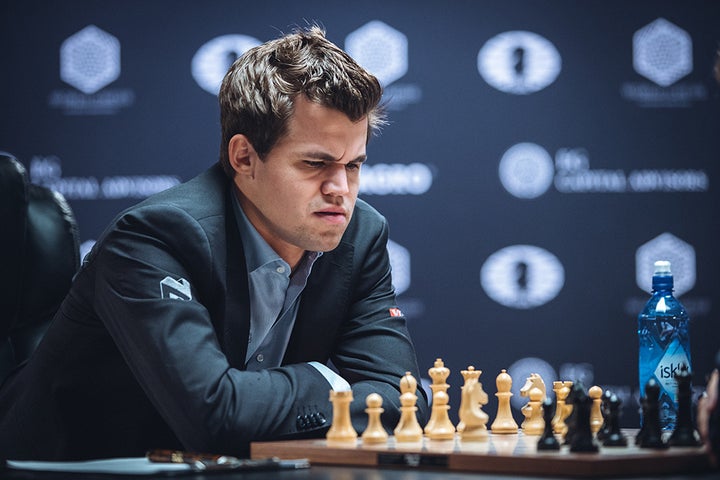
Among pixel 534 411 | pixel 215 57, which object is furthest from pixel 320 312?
pixel 215 57

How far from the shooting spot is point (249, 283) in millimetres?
1952

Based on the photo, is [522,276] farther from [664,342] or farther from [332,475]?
[332,475]

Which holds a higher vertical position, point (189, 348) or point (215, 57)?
point (215, 57)

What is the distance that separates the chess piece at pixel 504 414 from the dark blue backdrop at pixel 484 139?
2080 millimetres

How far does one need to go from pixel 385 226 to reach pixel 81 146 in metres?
1.99

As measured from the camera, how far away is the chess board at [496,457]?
3.75 feet

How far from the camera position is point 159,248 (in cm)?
179

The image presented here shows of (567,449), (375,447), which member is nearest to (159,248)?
(375,447)

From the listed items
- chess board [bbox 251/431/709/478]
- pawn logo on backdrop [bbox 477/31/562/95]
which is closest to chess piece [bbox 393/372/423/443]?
chess board [bbox 251/431/709/478]

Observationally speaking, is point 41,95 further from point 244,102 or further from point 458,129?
point 244,102

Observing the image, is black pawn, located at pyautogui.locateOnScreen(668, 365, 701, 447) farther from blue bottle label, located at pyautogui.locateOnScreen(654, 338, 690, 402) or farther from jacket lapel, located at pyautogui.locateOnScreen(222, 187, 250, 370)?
jacket lapel, located at pyautogui.locateOnScreen(222, 187, 250, 370)

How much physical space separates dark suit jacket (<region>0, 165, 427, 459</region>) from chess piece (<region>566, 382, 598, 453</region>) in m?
0.47

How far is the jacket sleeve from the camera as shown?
1.56m

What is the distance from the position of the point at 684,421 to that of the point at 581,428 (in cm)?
18
